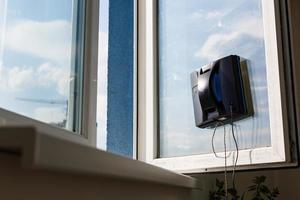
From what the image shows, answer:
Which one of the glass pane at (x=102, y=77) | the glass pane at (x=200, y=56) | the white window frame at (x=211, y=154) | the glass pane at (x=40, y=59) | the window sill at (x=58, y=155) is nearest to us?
the window sill at (x=58, y=155)

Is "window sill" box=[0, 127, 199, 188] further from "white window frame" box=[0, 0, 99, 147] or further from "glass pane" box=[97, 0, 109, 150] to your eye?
"glass pane" box=[97, 0, 109, 150]

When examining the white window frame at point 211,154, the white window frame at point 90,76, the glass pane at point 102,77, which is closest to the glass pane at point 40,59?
the white window frame at point 90,76

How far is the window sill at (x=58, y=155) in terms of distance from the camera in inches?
19.6

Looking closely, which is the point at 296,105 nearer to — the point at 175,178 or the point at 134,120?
the point at 175,178

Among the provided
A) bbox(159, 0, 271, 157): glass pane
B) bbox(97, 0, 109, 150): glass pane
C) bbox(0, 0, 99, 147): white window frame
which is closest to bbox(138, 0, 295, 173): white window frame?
bbox(159, 0, 271, 157): glass pane

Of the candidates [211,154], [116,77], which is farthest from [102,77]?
[211,154]

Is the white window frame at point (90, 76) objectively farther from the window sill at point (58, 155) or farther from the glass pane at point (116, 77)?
the window sill at point (58, 155)

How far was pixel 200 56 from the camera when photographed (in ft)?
5.69

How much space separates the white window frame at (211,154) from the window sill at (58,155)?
690 millimetres

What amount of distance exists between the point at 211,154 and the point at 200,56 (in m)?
0.44

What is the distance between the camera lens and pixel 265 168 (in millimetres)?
1398

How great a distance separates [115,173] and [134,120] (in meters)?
1.17

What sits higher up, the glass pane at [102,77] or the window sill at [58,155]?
the glass pane at [102,77]

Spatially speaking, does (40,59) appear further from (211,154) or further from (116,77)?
(211,154)
